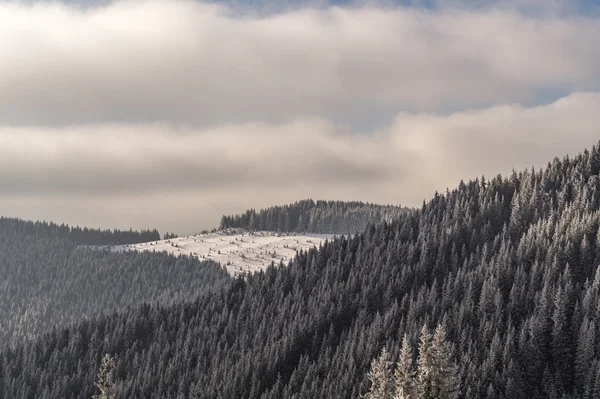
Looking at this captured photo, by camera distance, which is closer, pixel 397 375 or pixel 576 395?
pixel 397 375

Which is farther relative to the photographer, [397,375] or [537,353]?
[537,353]

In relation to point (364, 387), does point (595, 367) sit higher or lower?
higher

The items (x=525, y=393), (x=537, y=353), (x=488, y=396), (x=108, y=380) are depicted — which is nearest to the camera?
(x=108, y=380)

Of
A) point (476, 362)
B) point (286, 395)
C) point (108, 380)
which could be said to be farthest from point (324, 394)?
point (108, 380)

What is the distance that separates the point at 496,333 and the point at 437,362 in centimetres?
11273

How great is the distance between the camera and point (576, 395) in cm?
18262

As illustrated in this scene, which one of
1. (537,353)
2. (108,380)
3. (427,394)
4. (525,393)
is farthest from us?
(537,353)

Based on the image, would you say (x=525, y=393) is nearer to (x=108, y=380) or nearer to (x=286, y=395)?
(x=286, y=395)

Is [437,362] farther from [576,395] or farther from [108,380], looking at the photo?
[576,395]

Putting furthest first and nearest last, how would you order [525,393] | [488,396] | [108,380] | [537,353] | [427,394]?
1. [537,353]
2. [525,393]
3. [488,396]
4. [108,380]
5. [427,394]

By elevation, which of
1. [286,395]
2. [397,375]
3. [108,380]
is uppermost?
[397,375]

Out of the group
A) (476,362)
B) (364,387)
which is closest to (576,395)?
(476,362)

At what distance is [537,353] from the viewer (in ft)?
653

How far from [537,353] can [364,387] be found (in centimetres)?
4855
